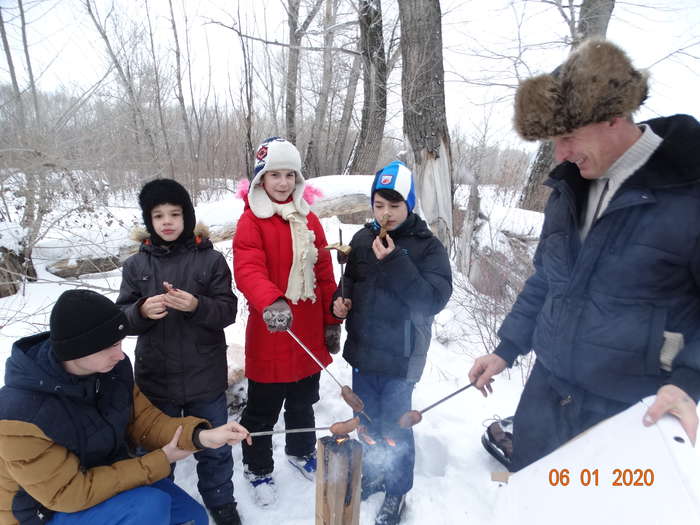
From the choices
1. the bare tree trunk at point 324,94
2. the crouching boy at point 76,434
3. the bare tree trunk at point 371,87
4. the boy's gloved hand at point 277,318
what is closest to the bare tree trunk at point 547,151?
the bare tree trunk at point 371,87

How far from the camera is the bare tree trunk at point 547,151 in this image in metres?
6.89

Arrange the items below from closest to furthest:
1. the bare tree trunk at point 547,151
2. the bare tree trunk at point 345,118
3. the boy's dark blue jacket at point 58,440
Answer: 1. the boy's dark blue jacket at point 58,440
2. the bare tree trunk at point 547,151
3. the bare tree trunk at point 345,118

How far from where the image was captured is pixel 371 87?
23.2 ft

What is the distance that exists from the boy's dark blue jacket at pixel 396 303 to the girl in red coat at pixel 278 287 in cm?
22

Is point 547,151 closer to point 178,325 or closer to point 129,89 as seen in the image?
point 178,325

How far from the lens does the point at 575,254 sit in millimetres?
1435

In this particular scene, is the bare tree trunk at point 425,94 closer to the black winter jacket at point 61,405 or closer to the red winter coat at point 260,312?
the red winter coat at point 260,312

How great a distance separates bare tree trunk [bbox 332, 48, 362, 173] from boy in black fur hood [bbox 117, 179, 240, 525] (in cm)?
721

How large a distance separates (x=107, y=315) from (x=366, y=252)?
127 centimetres

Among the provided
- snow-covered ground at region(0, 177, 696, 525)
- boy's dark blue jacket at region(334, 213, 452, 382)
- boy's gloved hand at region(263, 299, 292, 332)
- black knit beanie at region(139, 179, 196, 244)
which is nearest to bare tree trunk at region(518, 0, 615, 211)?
snow-covered ground at region(0, 177, 696, 525)

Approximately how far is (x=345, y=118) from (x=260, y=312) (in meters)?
8.41

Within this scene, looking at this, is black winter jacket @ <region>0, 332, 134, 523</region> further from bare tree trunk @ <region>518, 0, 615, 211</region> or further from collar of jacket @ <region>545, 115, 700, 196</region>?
bare tree trunk @ <region>518, 0, 615, 211</region>

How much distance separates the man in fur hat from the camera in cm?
117

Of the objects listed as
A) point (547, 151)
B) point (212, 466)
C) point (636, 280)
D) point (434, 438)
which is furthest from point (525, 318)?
point (547, 151)
